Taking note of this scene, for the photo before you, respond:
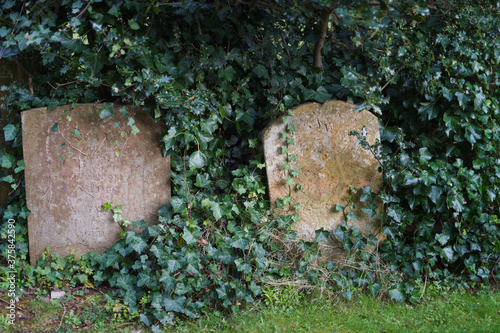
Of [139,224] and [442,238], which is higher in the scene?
[139,224]

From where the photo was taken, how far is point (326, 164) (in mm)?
3355

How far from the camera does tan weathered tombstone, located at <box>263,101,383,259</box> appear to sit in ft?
10.9

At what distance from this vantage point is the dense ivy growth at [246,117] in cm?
305

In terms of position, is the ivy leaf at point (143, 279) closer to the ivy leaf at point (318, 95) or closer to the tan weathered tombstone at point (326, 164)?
the tan weathered tombstone at point (326, 164)

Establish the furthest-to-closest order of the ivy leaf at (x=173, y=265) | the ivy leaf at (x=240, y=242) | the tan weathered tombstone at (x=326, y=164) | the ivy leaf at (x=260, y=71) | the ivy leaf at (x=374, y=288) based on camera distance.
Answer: the ivy leaf at (x=260, y=71), the tan weathered tombstone at (x=326, y=164), the ivy leaf at (x=374, y=288), the ivy leaf at (x=240, y=242), the ivy leaf at (x=173, y=265)

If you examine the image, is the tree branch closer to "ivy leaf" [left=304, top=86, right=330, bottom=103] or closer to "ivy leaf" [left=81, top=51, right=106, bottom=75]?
"ivy leaf" [left=304, top=86, right=330, bottom=103]

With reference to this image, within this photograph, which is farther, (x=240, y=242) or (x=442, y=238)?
(x=442, y=238)

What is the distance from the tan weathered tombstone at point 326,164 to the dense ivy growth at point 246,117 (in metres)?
0.13

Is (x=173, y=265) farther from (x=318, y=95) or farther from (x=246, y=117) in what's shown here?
(x=318, y=95)

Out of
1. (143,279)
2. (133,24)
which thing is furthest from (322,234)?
(133,24)

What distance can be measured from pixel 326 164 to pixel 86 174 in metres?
1.93

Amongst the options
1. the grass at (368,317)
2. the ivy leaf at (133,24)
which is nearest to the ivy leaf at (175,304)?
the grass at (368,317)

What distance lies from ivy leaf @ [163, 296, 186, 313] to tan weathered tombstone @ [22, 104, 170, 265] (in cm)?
75

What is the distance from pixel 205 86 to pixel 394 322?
7.43 feet
